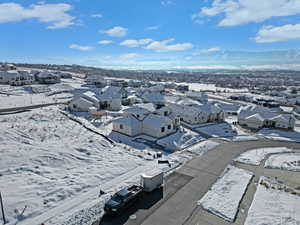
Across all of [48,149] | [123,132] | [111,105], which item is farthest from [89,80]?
[48,149]

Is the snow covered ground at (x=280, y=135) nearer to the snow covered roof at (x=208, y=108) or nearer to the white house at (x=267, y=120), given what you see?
the white house at (x=267, y=120)

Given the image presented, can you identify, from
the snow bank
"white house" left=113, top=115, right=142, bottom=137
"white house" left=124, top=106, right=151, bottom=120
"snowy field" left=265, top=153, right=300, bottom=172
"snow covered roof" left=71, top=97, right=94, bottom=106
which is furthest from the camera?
"snow covered roof" left=71, top=97, right=94, bottom=106

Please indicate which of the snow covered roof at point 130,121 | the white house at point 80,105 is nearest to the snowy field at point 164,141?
the snow covered roof at point 130,121

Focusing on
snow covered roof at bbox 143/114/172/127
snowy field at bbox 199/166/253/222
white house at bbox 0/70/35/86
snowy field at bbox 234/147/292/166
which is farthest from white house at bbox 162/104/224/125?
white house at bbox 0/70/35/86

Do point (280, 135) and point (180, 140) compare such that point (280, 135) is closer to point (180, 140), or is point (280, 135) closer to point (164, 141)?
point (180, 140)

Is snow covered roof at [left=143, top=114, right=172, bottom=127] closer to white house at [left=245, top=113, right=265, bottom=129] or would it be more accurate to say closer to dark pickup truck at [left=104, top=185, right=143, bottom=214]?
dark pickup truck at [left=104, top=185, right=143, bottom=214]

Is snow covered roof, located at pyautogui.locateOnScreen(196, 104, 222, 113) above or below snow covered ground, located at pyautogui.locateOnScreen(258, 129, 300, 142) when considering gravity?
above

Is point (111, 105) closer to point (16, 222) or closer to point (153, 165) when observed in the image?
point (153, 165)
